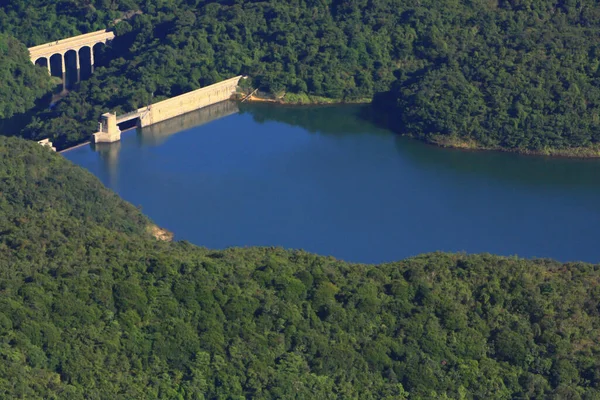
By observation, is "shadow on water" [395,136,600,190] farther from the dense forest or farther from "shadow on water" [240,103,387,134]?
"shadow on water" [240,103,387,134]

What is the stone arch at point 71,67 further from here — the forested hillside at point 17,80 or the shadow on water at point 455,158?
the shadow on water at point 455,158

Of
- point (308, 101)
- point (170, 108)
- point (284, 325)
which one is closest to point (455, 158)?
point (308, 101)

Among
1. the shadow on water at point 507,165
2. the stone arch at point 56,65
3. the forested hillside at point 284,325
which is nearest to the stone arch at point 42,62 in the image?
the stone arch at point 56,65

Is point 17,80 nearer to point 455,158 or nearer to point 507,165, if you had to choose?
point 455,158

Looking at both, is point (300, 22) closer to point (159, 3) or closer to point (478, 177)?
point (159, 3)

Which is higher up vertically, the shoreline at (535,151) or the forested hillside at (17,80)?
the forested hillside at (17,80)
